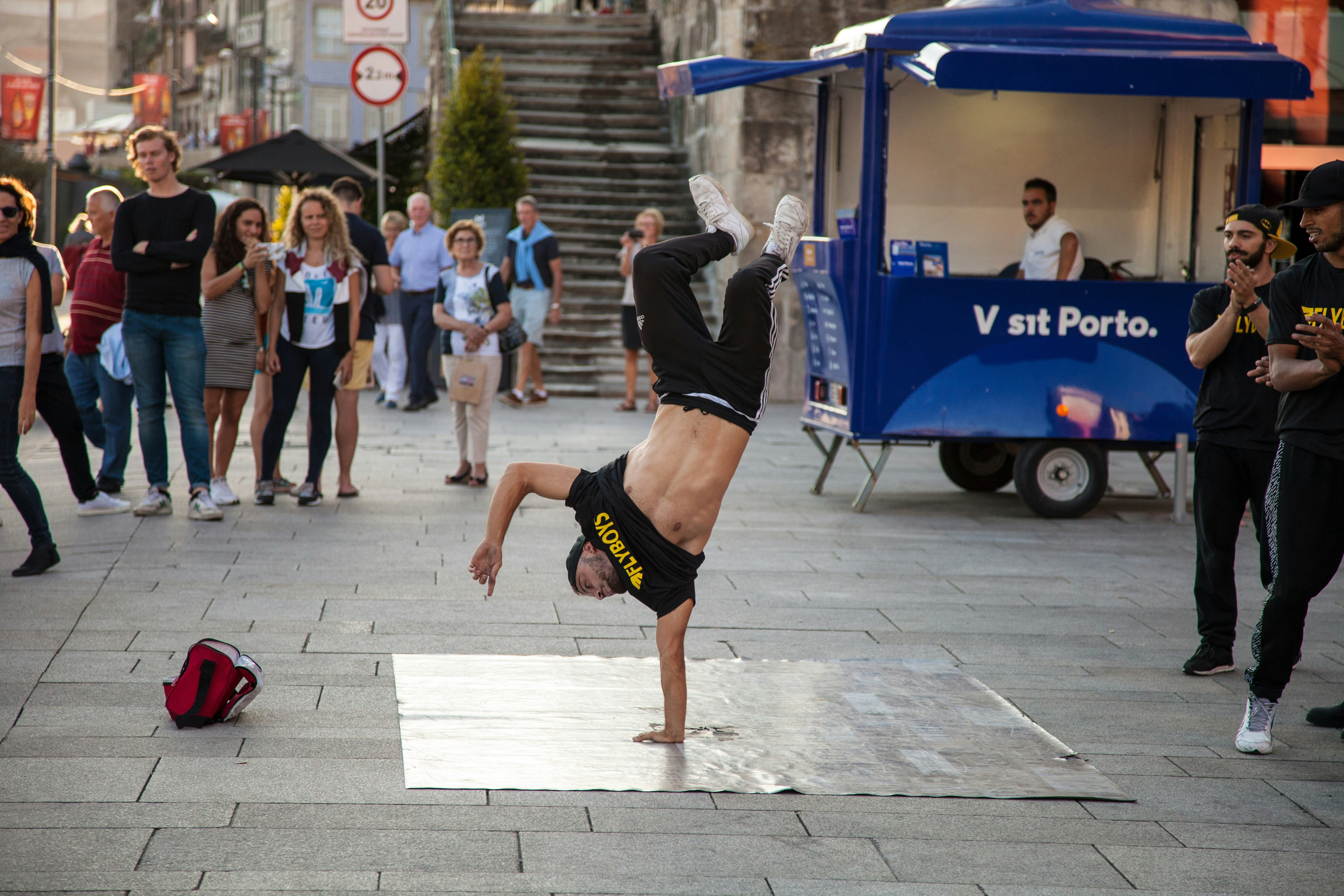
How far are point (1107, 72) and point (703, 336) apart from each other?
5085 mm

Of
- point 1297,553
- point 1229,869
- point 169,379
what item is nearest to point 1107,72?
point 1297,553

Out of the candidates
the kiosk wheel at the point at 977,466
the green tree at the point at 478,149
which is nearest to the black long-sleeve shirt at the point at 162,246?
the kiosk wheel at the point at 977,466

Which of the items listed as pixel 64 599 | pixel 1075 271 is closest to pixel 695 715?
pixel 64 599

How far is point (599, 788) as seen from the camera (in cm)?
407

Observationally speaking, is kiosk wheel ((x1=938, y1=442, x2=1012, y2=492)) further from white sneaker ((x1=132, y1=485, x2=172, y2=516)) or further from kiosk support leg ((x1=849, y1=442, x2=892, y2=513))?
white sneaker ((x1=132, y1=485, x2=172, y2=516))

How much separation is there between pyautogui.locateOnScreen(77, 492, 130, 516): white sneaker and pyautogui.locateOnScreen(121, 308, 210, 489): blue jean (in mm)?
249

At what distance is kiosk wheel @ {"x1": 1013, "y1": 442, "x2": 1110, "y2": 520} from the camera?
918 cm

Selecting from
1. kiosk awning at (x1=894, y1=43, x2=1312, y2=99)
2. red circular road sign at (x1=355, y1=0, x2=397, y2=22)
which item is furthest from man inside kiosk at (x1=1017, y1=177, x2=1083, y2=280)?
red circular road sign at (x1=355, y1=0, x2=397, y2=22)

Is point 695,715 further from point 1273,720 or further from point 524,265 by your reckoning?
point 524,265

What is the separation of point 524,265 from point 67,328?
5969 millimetres

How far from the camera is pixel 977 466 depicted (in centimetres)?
1030

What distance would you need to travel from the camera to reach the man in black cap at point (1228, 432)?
5.48 m

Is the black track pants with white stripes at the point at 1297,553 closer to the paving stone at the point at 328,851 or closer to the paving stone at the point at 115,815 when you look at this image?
the paving stone at the point at 328,851

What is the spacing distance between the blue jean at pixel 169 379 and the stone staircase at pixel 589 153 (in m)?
7.89
